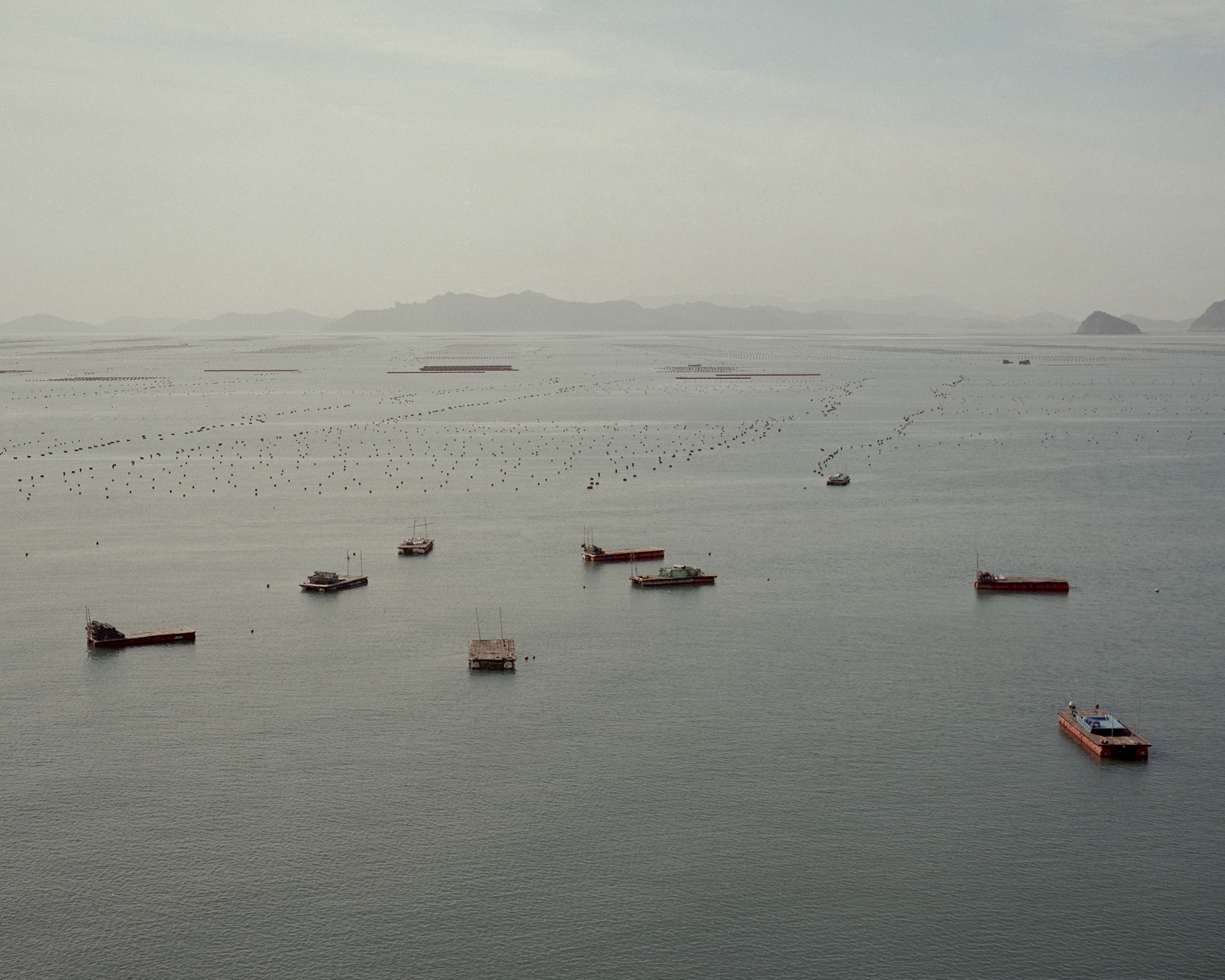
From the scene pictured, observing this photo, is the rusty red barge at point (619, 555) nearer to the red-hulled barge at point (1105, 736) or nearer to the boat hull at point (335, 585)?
the boat hull at point (335, 585)

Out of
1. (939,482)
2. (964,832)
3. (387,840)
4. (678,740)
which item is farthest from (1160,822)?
(939,482)

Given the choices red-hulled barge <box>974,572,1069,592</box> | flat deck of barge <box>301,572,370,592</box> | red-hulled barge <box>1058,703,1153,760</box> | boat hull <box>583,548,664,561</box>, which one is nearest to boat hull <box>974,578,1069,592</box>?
red-hulled barge <box>974,572,1069,592</box>

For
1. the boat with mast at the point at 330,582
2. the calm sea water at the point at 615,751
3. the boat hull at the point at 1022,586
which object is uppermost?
the boat hull at the point at 1022,586

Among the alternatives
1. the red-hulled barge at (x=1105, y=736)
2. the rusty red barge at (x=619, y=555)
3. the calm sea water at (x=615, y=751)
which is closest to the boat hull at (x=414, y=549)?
the calm sea water at (x=615, y=751)

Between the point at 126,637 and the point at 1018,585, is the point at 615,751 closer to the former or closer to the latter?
the point at 126,637

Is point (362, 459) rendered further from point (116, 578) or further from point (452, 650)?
point (452, 650)

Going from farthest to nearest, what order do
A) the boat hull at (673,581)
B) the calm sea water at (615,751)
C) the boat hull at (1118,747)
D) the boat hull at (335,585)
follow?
the boat hull at (673,581) → the boat hull at (335,585) → the boat hull at (1118,747) → the calm sea water at (615,751)

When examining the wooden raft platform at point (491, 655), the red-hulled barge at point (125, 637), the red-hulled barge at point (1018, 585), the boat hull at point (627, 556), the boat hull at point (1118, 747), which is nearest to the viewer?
the boat hull at point (1118, 747)
